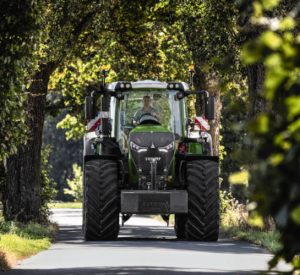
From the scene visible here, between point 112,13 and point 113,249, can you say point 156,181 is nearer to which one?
point 113,249

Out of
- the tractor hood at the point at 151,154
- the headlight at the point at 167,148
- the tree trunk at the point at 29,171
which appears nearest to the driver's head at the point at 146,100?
the tractor hood at the point at 151,154

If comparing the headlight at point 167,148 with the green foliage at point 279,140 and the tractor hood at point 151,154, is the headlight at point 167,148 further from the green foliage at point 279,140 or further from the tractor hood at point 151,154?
the green foliage at point 279,140

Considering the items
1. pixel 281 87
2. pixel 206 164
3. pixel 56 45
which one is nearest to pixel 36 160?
pixel 56 45

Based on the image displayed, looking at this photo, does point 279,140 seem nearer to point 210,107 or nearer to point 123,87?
point 210,107

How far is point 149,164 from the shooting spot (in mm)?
19094

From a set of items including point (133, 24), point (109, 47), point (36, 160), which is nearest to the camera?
point (36, 160)

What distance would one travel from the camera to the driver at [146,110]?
1959cm

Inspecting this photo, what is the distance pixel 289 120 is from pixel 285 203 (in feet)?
1.24

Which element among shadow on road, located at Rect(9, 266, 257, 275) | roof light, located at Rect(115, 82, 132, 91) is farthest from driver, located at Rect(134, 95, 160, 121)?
shadow on road, located at Rect(9, 266, 257, 275)

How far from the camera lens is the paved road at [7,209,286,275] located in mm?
14680

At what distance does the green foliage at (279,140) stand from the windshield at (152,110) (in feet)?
52.5

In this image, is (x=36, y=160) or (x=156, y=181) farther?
(x=36, y=160)

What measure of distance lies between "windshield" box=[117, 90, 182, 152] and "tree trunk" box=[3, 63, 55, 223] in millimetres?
7793

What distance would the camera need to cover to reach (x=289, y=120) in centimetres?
395
